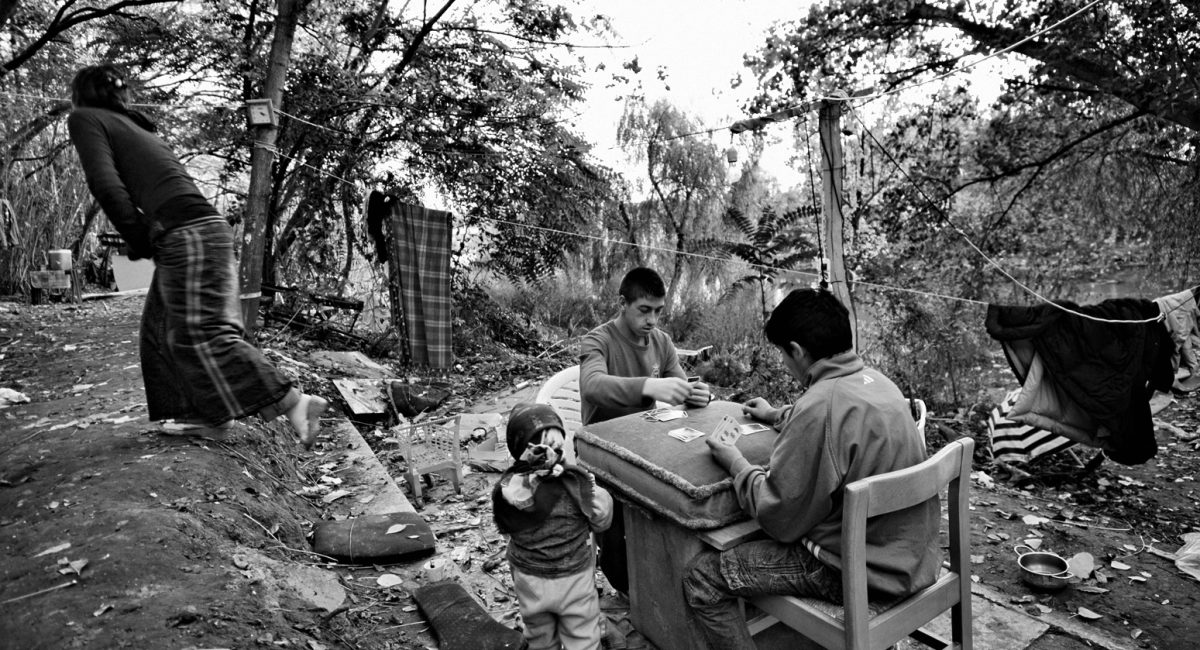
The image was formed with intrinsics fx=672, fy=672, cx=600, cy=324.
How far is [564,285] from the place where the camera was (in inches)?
536

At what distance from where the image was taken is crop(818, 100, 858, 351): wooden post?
16.8 feet

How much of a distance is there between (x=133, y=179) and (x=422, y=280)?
512 cm

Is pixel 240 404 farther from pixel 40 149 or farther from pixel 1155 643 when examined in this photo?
pixel 40 149

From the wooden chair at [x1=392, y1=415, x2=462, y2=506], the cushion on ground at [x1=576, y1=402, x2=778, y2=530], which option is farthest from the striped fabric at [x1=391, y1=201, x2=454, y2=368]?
the cushion on ground at [x1=576, y1=402, x2=778, y2=530]

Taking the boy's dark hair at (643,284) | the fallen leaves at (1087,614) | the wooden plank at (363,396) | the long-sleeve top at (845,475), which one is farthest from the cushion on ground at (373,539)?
the fallen leaves at (1087,614)

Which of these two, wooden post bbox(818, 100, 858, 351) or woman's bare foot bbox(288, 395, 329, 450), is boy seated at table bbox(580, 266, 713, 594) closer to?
woman's bare foot bbox(288, 395, 329, 450)

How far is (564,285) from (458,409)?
6.14 meters

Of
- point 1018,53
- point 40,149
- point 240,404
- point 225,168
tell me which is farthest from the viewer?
point 40,149

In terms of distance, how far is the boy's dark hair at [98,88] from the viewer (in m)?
3.17

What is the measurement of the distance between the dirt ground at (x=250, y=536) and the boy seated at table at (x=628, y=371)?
397 millimetres

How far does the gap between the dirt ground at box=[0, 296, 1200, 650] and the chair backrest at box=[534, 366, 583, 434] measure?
88 centimetres

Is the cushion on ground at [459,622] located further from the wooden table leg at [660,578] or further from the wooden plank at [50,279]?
the wooden plank at [50,279]

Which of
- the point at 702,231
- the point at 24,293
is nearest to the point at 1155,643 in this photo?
the point at 702,231

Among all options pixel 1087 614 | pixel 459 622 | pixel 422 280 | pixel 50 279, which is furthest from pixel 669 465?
pixel 50 279
